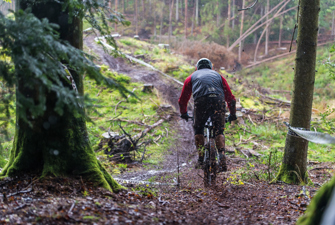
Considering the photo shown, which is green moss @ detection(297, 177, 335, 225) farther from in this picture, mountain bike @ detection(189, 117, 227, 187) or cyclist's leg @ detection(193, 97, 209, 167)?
cyclist's leg @ detection(193, 97, 209, 167)

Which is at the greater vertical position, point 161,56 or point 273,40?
point 273,40

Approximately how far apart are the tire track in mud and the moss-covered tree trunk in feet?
8.18

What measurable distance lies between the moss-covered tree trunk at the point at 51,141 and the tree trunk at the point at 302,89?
349 centimetres

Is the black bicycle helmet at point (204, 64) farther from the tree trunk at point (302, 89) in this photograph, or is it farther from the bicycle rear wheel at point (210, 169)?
the bicycle rear wheel at point (210, 169)

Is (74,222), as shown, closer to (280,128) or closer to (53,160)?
(53,160)

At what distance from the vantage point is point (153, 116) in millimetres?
12000

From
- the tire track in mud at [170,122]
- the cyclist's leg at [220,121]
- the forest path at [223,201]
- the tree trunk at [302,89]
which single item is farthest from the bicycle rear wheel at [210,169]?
the tree trunk at [302,89]

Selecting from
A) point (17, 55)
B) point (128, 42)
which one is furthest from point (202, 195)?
point (128, 42)

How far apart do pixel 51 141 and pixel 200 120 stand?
10.2ft

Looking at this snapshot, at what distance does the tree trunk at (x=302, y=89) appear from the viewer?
4.90 metres

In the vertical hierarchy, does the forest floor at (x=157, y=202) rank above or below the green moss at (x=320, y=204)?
below

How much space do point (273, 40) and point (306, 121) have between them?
141 feet

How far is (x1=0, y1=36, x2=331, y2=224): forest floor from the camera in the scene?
2.78 metres

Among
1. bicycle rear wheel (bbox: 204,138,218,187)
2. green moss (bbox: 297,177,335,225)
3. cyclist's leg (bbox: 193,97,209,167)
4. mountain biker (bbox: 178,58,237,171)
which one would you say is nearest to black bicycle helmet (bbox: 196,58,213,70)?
mountain biker (bbox: 178,58,237,171)
